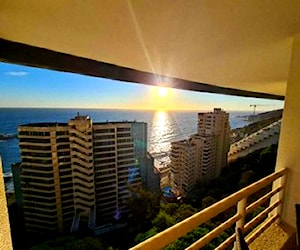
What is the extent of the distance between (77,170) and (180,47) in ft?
26.6

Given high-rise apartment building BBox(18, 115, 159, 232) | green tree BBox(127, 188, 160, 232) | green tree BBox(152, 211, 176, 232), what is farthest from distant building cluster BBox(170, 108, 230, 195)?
green tree BBox(152, 211, 176, 232)

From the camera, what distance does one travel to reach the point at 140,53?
1398 millimetres

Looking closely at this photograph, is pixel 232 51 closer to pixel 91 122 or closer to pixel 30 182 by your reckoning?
pixel 91 122

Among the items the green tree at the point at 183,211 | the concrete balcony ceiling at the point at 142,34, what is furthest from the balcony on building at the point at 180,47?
the green tree at the point at 183,211

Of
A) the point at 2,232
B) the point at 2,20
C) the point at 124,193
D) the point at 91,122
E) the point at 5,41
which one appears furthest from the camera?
the point at 124,193

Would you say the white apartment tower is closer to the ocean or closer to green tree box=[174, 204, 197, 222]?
the ocean

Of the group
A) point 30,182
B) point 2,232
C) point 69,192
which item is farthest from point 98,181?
point 2,232

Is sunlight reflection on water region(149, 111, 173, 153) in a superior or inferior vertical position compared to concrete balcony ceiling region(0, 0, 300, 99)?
inferior

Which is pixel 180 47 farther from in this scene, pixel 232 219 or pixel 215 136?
pixel 215 136

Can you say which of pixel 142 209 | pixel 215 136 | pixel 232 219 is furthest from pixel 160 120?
pixel 232 219

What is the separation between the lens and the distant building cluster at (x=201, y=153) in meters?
9.76

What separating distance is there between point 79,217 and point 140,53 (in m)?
8.66

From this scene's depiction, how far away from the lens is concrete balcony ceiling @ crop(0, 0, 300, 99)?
2.70 ft

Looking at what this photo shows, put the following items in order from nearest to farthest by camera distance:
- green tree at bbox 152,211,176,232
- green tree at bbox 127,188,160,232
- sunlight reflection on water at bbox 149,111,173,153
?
1. green tree at bbox 152,211,176,232
2. green tree at bbox 127,188,160,232
3. sunlight reflection on water at bbox 149,111,173,153
